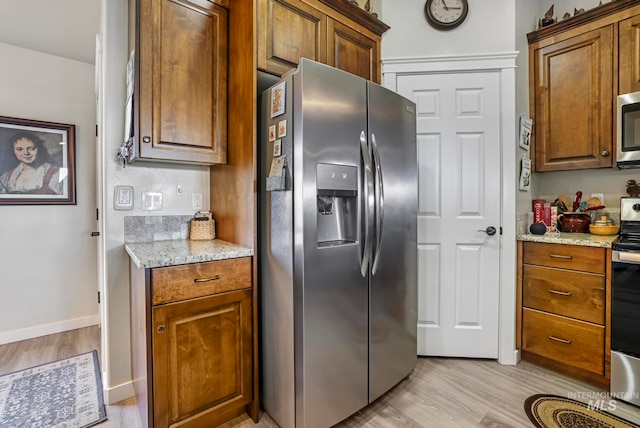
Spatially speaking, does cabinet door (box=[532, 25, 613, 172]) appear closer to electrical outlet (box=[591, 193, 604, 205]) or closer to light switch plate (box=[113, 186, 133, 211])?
electrical outlet (box=[591, 193, 604, 205])

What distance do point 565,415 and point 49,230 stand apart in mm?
4095

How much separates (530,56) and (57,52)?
4135 millimetres

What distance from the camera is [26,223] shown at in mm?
2734

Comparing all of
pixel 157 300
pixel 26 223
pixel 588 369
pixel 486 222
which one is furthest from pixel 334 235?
pixel 26 223

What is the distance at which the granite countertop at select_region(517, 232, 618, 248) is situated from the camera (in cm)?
190

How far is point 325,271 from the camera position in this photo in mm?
1468

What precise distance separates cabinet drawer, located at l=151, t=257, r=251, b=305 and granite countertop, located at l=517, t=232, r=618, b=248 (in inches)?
77.1

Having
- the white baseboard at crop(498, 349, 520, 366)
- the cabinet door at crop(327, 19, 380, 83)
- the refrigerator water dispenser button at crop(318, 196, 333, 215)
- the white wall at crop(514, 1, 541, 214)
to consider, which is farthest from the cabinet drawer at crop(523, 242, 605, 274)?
the cabinet door at crop(327, 19, 380, 83)

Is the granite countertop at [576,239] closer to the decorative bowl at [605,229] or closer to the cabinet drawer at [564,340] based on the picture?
the decorative bowl at [605,229]

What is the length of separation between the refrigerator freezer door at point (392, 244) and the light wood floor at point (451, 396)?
0.13m

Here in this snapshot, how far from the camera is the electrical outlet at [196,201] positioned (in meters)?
→ 2.02

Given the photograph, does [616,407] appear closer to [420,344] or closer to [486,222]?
[420,344]

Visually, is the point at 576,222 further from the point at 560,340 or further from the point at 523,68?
the point at 523,68

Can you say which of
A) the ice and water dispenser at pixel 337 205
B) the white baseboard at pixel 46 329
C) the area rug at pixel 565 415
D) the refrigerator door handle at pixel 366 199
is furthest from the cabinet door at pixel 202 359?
the white baseboard at pixel 46 329
